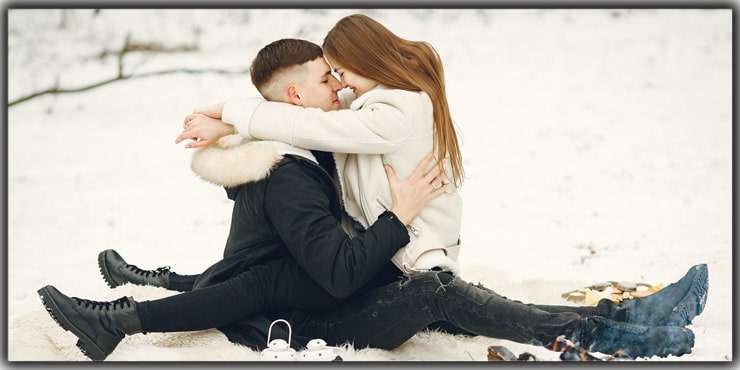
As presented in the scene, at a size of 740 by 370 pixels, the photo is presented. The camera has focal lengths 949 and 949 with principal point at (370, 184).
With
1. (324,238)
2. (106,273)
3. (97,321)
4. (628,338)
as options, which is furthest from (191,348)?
(628,338)

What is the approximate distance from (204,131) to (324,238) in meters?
0.54

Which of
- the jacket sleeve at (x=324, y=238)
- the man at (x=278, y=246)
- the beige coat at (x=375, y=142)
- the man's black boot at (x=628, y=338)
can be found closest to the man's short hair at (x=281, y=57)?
the man at (x=278, y=246)

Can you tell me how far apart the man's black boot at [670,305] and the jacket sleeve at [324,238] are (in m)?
0.70

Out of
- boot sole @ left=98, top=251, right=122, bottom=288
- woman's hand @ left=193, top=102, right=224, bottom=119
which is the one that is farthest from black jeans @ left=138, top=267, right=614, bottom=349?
boot sole @ left=98, top=251, right=122, bottom=288

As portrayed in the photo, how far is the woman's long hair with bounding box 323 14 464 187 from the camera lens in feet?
9.53

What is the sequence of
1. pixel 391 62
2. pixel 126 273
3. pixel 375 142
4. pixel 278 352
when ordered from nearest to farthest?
pixel 278 352, pixel 375 142, pixel 391 62, pixel 126 273

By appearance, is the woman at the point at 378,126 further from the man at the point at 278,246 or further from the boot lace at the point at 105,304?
the boot lace at the point at 105,304

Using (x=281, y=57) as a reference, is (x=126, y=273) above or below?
below

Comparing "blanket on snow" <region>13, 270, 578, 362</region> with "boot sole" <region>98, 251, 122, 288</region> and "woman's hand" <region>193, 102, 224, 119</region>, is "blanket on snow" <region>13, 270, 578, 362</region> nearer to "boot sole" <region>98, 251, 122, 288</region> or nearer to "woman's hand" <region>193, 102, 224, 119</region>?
"boot sole" <region>98, 251, 122, 288</region>

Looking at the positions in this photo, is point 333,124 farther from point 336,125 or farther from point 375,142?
point 375,142

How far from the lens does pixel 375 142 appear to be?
9.19ft

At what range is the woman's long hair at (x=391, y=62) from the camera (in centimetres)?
290

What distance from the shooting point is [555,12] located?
7961mm

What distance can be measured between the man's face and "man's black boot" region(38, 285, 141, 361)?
81cm
